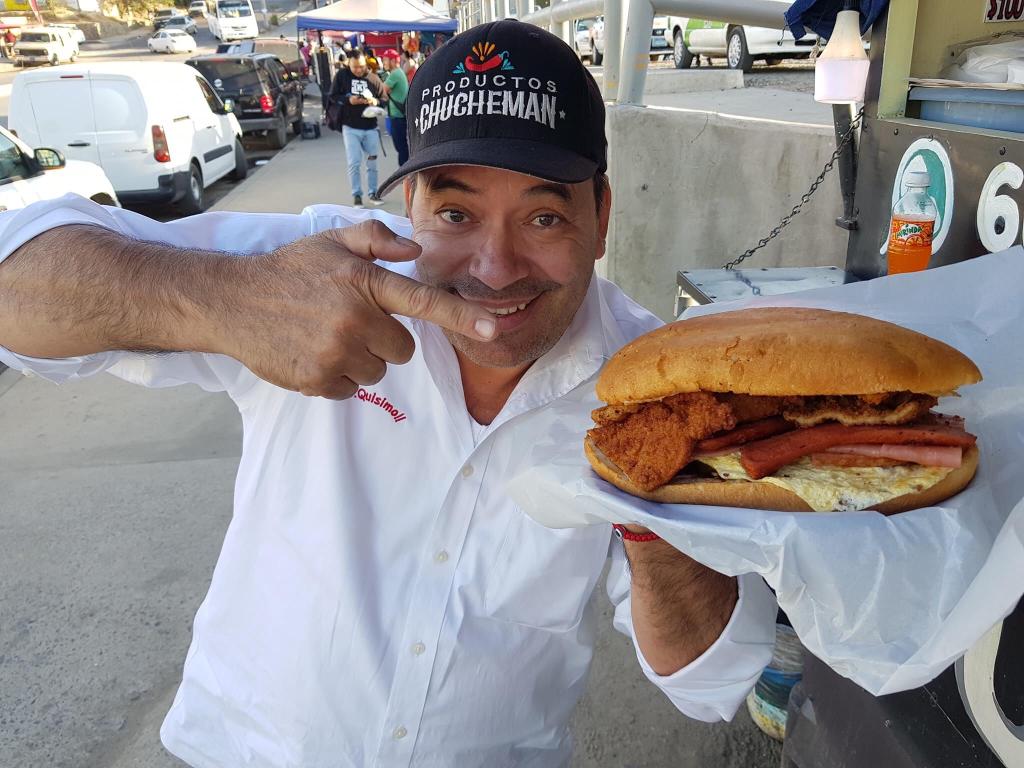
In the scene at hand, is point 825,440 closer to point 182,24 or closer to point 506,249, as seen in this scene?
point 506,249

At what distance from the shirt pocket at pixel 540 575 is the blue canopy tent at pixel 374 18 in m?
21.1

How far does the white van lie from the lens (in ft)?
34.8

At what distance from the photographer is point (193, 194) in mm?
11562

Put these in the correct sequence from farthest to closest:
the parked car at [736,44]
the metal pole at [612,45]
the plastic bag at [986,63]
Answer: the parked car at [736,44] → the metal pole at [612,45] → the plastic bag at [986,63]

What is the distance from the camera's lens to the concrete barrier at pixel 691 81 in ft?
31.7

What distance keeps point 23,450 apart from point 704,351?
5215 mm

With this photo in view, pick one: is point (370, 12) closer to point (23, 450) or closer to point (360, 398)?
point (23, 450)

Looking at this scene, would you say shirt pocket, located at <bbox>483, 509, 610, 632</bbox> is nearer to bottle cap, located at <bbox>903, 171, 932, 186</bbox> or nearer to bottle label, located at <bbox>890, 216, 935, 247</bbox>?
bottle label, located at <bbox>890, 216, 935, 247</bbox>

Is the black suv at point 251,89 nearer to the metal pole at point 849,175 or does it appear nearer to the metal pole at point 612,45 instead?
the metal pole at point 612,45

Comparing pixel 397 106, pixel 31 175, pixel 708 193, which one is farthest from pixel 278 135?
pixel 708 193

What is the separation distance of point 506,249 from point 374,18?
21659mm

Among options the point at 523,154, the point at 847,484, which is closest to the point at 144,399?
the point at 523,154

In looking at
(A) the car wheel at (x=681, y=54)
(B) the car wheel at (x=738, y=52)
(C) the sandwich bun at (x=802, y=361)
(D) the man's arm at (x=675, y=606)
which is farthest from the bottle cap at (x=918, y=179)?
(A) the car wheel at (x=681, y=54)

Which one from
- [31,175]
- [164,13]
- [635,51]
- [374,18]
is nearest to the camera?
[635,51]
